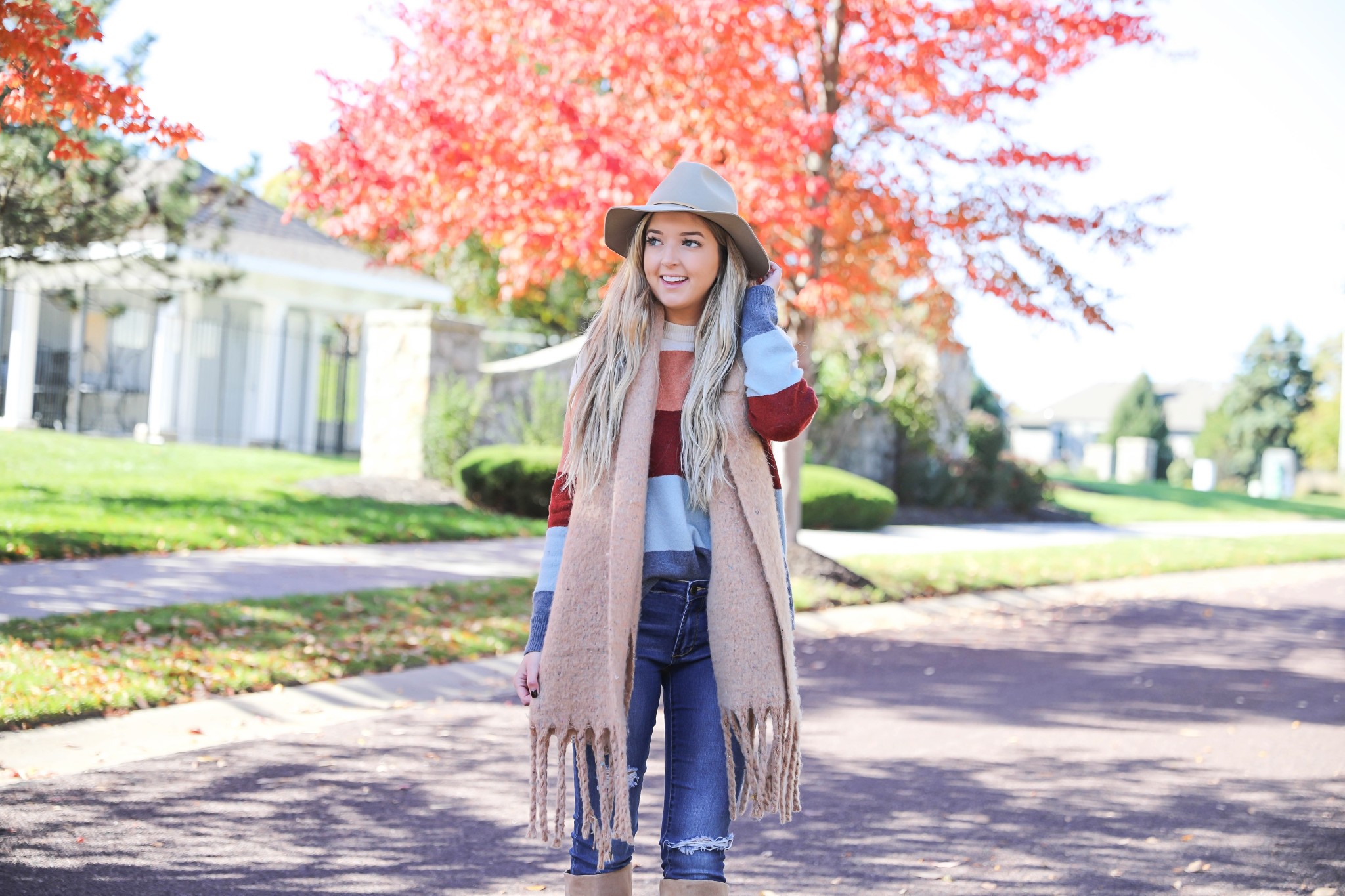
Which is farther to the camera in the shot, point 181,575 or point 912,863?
point 181,575

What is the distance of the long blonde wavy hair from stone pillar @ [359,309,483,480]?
11.8 m

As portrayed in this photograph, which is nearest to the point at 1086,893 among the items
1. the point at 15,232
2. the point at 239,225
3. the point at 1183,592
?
the point at 15,232

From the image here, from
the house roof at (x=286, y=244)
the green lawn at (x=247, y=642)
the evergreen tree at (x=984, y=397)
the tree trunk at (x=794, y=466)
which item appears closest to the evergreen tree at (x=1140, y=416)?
the evergreen tree at (x=984, y=397)

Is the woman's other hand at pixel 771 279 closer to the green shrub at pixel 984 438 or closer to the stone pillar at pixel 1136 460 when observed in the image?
the green shrub at pixel 984 438

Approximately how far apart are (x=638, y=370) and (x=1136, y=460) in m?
44.7

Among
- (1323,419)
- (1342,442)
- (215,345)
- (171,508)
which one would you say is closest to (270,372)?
(215,345)

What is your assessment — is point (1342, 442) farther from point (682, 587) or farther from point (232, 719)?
point (682, 587)

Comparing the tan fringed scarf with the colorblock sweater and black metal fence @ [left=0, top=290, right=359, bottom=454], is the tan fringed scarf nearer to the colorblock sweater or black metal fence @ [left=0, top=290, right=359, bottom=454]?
the colorblock sweater

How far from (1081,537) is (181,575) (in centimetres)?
1233

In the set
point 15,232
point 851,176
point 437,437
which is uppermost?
point 851,176

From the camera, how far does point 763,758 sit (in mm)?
2672

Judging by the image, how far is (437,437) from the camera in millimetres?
14180

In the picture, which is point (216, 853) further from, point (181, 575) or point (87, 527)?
point (87, 527)

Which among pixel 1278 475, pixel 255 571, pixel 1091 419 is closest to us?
pixel 255 571
